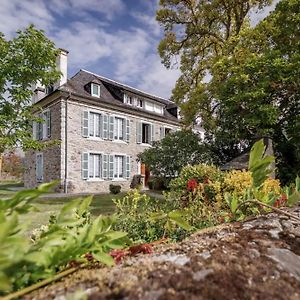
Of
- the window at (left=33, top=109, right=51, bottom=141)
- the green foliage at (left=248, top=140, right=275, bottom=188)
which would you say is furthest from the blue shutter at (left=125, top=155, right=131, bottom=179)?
the green foliage at (left=248, top=140, right=275, bottom=188)

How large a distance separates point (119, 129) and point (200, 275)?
19783mm

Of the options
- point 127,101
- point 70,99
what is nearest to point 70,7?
point 70,99

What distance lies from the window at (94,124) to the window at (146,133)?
4.66 m

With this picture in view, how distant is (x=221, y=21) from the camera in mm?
15742

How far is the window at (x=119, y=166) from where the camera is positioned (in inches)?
791

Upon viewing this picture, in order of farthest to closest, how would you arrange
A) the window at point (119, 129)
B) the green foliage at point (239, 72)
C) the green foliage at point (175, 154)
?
the window at point (119, 129) → the green foliage at point (175, 154) → the green foliage at point (239, 72)

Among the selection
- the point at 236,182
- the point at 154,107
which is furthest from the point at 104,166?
the point at 236,182

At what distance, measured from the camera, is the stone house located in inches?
675

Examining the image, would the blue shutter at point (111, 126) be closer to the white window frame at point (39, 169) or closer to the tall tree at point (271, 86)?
the white window frame at point (39, 169)

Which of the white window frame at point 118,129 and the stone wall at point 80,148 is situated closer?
the stone wall at point 80,148

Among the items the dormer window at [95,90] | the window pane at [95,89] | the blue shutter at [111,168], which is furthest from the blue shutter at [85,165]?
the window pane at [95,89]

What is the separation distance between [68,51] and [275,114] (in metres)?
14.2

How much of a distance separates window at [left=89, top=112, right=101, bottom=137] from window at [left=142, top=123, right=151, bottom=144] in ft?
15.3

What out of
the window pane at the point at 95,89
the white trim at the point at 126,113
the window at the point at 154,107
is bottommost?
the white trim at the point at 126,113
